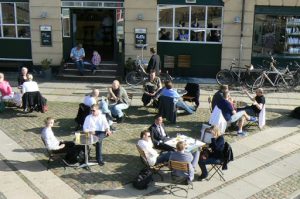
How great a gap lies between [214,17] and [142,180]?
11.9m

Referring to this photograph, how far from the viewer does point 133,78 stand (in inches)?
742

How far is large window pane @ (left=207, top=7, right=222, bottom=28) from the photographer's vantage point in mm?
19672

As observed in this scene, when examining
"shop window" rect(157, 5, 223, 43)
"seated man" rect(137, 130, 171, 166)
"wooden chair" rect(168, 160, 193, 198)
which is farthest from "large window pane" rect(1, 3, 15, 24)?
"wooden chair" rect(168, 160, 193, 198)

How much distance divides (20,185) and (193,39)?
40.5ft

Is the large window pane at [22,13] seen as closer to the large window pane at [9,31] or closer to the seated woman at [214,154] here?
the large window pane at [9,31]

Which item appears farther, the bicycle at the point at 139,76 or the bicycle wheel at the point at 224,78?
the bicycle wheel at the point at 224,78

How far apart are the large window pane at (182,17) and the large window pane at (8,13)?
292 inches

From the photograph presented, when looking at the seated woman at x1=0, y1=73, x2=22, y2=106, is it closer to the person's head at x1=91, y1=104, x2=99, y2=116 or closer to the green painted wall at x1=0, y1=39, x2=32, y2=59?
the person's head at x1=91, y1=104, x2=99, y2=116

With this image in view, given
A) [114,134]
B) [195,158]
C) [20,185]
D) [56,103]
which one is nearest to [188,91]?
[114,134]

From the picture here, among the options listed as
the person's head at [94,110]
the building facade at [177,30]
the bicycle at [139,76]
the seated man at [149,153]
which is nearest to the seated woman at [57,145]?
the person's head at [94,110]

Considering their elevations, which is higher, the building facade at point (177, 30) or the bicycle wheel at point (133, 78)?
the building facade at point (177, 30)

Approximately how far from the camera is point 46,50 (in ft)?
67.0

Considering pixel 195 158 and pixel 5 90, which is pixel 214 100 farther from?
pixel 5 90

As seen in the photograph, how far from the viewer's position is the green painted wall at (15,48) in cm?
2070
